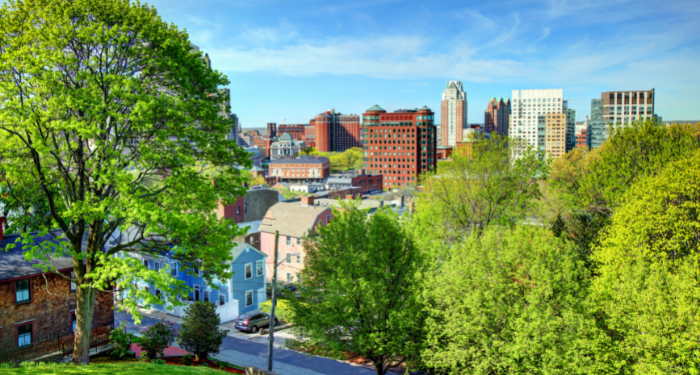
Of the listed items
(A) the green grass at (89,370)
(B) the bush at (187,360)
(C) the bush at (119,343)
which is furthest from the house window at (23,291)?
(A) the green grass at (89,370)

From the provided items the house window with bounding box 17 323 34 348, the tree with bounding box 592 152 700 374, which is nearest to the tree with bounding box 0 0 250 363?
the house window with bounding box 17 323 34 348

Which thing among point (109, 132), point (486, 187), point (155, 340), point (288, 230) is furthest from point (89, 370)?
point (288, 230)

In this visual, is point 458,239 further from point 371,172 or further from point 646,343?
point 371,172

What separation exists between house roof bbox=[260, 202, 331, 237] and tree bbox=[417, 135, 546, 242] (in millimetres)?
16699

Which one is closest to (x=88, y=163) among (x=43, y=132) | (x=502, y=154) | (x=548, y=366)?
(x=43, y=132)

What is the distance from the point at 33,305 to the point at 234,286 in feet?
62.2

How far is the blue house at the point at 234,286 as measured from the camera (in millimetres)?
41719

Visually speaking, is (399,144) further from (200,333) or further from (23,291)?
(23,291)

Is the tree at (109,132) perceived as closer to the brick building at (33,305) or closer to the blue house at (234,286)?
the brick building at (33,305)

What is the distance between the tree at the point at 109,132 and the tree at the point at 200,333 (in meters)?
10.7

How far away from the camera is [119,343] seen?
25.8 m

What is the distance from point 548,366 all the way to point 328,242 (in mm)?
12269

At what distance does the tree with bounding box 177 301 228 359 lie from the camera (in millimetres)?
28469

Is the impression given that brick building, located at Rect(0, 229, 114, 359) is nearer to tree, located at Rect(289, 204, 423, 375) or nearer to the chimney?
tree, located at Rect(289, 204, 423, 375)
